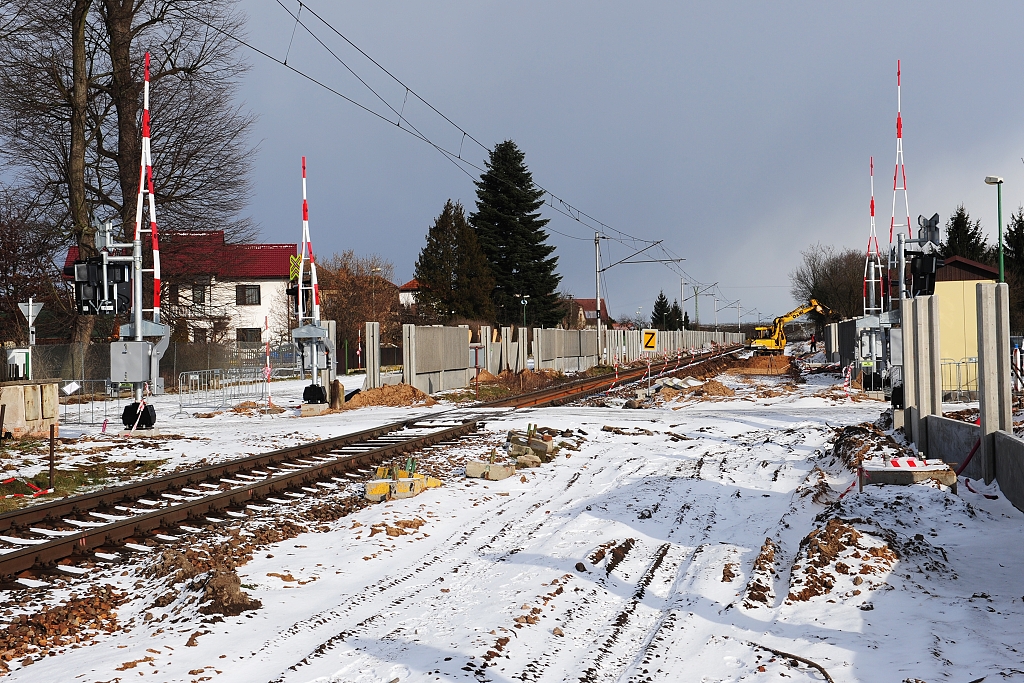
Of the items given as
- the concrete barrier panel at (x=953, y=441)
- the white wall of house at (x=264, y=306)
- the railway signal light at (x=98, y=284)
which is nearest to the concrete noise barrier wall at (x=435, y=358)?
the railway signal light at (x=98, y=284)

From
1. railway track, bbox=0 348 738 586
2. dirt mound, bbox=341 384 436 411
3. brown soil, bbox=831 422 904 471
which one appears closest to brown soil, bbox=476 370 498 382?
dirt mound, bbox=341 384 436 411

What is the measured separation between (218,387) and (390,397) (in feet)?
37.7

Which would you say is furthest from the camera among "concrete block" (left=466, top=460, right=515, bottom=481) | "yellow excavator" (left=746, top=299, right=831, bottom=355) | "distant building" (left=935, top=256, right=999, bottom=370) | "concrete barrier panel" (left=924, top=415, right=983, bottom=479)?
"yellow excavator" (left=746, top=299, right=831, bottom=355)

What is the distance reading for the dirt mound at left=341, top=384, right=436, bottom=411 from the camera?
25750mm

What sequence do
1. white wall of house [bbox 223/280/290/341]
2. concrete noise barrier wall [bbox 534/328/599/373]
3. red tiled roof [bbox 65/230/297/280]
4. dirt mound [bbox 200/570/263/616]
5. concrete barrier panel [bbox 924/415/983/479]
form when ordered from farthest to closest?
white wall of house [bbox 223/280/290/341] < concrete noise barrier wall [bbox 534/328/599/373] < red tiled roof [bbox 65/230/297/280] < concrete barrier panel [bbox 924/415/983/479] < dirt mound [bbox 200/570/263/616]

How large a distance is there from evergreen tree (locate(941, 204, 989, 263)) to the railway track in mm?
58642

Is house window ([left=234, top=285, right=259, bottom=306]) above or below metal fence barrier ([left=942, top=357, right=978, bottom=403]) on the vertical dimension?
above

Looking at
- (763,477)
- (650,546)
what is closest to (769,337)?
(763,477)

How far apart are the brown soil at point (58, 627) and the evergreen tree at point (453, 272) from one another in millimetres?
52437

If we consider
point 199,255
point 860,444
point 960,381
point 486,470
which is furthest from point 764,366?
point 486,470

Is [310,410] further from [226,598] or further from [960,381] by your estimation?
[226,598]

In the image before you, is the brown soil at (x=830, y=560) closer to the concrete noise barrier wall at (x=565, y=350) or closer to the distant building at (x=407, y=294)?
the concrete noise barrier wall at (x=565, y=350)

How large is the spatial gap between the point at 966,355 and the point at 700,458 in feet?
50.4

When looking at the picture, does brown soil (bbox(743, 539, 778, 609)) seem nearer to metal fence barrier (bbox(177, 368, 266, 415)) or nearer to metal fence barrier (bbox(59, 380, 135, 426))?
metal fence barrier (bbox(59, 380, 135, 426))
